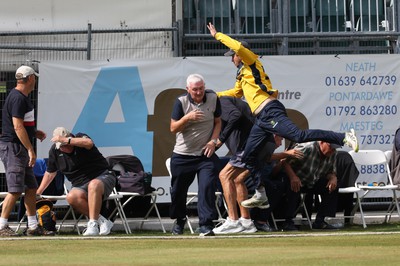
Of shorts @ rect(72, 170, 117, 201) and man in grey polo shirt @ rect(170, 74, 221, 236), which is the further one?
shorts @ rect(72, 170, 117, 201)

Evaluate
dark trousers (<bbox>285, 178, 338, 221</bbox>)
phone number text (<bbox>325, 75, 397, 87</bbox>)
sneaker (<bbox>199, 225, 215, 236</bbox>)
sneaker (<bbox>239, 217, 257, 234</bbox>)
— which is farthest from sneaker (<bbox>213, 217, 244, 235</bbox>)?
phone number text (<bbox>325, 75, 397, 87</bbox>)

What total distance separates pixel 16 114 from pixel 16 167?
651 mm

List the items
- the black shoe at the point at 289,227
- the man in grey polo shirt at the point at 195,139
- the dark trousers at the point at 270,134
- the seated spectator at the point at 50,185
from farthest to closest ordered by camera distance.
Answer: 1. the seated spectator at the point at 50,185
2. the black shoe at the point at 289,227
3. the man in grey polo shirt at the point at 195,139
4. the dark trousers at the point at 270,134

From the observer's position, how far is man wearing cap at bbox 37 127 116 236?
14.7m

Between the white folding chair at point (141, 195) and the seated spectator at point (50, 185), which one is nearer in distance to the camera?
the white folding chair at point (141, 195)

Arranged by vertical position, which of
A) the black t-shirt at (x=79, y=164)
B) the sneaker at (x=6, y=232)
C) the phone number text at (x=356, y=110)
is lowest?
the sneaker at (x=6, y=232)

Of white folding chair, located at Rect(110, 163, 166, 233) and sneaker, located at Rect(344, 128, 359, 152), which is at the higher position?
sneaker, located at Rect(344, 128, 359, 152)

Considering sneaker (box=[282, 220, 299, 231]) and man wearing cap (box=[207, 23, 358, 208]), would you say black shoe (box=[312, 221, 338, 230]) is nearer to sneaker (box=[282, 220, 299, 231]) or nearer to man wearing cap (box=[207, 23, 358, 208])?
sneaker (box=[282, 220, 299, 231])

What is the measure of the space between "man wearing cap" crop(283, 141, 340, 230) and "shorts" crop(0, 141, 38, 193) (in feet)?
11.3

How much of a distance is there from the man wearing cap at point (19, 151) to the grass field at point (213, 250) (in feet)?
2.82

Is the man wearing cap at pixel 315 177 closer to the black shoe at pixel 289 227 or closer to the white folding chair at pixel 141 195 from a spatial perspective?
the black shoe at pixel 289 227

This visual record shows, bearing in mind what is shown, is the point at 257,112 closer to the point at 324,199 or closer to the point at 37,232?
the point at 324,199

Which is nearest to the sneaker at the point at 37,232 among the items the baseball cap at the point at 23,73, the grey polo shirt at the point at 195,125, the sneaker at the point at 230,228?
the baseball cap at the point at 23,73

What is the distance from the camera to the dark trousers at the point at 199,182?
13.7 m
